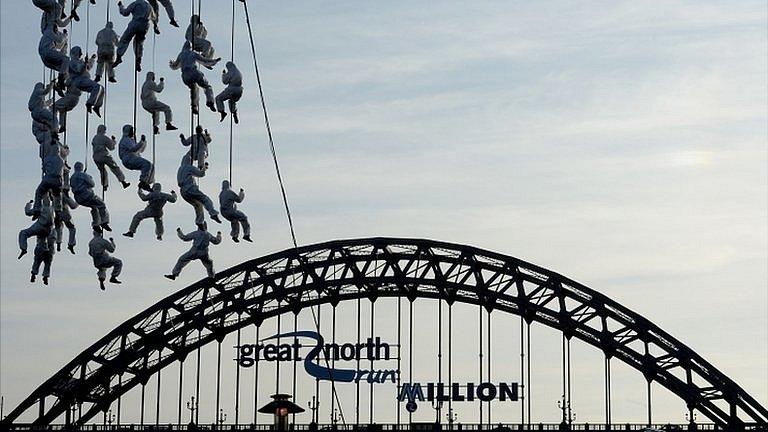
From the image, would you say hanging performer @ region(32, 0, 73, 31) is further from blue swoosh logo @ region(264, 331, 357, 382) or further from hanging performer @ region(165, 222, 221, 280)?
blue swoosh logo @ region(264, 331, 357, 382)

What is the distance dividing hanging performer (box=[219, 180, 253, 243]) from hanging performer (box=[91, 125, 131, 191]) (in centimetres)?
338

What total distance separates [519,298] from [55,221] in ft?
239

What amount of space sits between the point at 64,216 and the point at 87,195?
257cm

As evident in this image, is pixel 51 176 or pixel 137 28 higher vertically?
pixel 137 28

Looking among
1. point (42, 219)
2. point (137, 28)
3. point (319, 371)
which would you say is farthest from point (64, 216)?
point (319, 371)

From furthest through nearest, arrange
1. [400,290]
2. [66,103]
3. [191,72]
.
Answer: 1. [400,290]
2. [66,103]
3. [191,72]

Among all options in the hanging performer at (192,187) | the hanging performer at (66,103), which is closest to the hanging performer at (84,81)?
the hanging performer at (66,103)

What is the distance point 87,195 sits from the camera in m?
63.0

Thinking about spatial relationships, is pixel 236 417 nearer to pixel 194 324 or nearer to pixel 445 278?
pixel 194 324

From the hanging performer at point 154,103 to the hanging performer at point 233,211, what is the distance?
8.77ft

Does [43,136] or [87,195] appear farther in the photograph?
[43,136]

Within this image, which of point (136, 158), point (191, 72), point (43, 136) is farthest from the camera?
point (43, 136)

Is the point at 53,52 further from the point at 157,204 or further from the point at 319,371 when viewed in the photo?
the point at 319,371

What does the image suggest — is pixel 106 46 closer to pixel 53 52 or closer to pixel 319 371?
pixel 53 52
